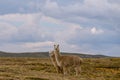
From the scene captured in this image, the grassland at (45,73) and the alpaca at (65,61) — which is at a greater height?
the alpaca at (65,61)

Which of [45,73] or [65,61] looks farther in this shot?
[45,73]

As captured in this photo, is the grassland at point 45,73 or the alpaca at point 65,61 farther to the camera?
the alpaca at point 65,61

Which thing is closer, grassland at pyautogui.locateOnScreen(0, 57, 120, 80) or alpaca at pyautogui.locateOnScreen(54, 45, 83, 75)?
grassland at pyautogui.locateOnScreen(0, 57, 120, 80)

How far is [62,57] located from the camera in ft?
152

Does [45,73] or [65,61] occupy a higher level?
[65,61]

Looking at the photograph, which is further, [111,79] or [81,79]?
[111,79]

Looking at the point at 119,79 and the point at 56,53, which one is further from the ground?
the point at 56,53

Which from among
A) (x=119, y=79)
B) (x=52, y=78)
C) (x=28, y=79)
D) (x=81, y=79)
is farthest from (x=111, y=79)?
(x=28, y=79)

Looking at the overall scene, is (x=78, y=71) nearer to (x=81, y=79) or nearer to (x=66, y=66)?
(x=66, y=66)

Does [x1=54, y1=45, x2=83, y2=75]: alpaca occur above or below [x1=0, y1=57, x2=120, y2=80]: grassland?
above

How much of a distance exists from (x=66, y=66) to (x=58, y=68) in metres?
1.74

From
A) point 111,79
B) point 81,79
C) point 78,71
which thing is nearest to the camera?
point 81,79

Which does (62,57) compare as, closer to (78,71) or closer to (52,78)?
(78,71)

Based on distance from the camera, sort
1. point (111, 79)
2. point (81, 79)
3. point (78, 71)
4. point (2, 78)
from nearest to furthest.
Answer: point (2, 78), point (81, 79), point (111, 79), point (78, 71)
